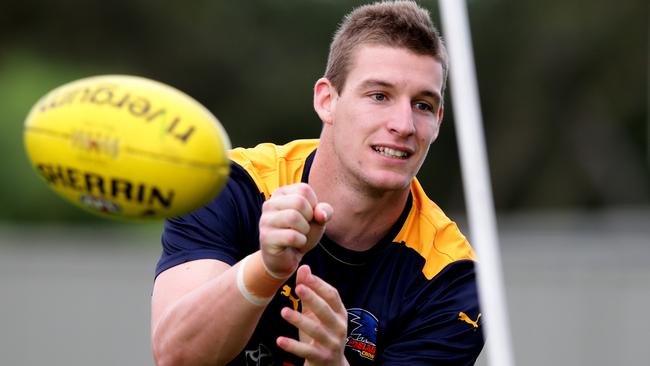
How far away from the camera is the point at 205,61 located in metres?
26.4

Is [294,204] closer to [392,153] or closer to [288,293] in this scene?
[392,153]

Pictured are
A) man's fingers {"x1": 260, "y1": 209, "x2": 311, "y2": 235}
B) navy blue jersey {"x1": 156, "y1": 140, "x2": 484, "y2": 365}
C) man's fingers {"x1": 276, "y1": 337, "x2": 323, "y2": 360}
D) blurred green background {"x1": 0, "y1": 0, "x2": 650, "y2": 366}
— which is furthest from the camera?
blurred green background {"x1": 0, "y1": 0, "x2": 650, "y2": 366}

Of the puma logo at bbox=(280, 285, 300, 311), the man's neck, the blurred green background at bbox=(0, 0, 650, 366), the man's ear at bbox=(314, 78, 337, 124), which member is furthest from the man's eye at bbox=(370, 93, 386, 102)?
the blurred green background at bbox=(0, 0, 650, 366)

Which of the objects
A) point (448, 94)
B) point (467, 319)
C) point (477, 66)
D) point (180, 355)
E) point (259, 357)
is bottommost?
point (180, 355)

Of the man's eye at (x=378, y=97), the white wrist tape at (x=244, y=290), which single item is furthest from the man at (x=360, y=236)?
the white wrist tape at (x=244, y=290)

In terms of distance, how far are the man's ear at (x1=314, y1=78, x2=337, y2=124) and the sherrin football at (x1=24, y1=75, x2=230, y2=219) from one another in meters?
1.11

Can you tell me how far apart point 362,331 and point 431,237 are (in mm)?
513

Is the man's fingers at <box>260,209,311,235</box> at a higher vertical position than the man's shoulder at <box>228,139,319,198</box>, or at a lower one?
lower

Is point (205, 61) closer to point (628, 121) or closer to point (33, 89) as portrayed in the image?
point (33, 89)

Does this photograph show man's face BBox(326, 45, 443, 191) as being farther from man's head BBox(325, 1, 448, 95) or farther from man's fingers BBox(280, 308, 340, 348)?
man's fingers BBox(280, 308, 340, 348)

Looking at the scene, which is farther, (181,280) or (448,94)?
(448,94)

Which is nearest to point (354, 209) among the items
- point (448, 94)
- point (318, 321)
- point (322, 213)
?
point (318, 321)

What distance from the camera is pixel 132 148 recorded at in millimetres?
3814

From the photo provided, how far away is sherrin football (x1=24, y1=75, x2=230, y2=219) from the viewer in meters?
3.83
